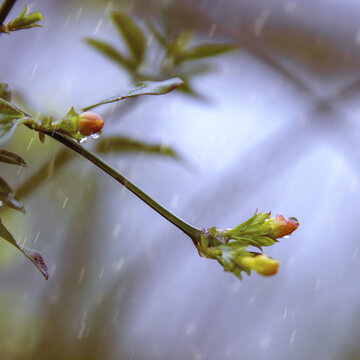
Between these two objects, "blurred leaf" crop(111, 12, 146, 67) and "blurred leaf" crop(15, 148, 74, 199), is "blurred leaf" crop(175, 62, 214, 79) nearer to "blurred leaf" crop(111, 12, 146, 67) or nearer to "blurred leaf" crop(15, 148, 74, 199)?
"blurred leaf" crop(111, 12, 146, 67)

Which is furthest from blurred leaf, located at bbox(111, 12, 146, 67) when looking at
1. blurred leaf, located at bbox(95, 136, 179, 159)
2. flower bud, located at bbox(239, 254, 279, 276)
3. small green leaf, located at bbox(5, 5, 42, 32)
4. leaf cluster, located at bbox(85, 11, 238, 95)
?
flower bud, located at bbox(239, 254, 279, 276)

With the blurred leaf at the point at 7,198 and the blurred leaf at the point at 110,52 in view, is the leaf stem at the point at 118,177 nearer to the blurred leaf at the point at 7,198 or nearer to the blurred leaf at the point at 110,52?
the blurred leaf at the point at 7,198

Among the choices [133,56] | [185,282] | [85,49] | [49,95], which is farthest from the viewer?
[185,282]

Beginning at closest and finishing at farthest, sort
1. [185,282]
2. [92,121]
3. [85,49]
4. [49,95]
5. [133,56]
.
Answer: [92,121] → [133,56] → [49,95] → [85,49] → [185,282]

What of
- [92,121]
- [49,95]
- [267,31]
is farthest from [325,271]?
[92,121]

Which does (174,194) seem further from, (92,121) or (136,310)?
(92,121)

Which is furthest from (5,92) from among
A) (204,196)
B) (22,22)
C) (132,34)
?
(204,196)
